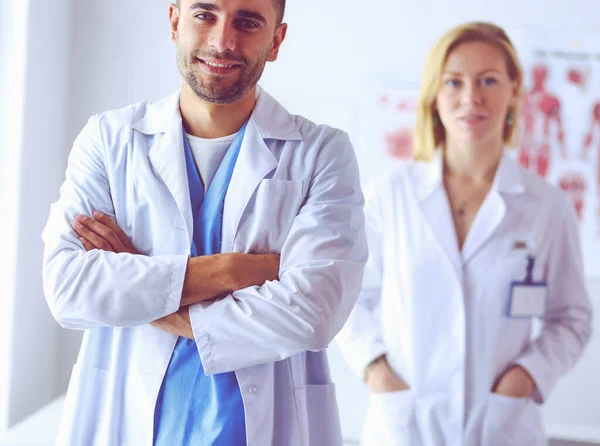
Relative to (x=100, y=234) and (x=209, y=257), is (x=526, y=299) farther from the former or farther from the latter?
(x=100, y=234)

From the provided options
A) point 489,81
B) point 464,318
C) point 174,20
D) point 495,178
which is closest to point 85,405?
point 174,20

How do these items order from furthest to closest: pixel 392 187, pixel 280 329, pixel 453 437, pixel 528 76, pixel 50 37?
pixel 528 76, pixel 50 37, pixel 392 187, pixel 453 437, pixel 280 329

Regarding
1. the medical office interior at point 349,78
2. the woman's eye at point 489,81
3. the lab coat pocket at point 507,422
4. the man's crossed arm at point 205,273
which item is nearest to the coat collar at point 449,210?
the woman's eye at point 489,81

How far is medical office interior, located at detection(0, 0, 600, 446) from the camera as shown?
302cm

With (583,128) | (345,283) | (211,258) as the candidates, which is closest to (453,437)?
(345,283)

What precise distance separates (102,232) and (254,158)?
33 cm

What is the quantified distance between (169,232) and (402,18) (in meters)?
2.06

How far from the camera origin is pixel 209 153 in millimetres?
1469

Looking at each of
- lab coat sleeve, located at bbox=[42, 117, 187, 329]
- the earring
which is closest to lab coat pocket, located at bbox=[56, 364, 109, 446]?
lab coat sleeve, located at bbox=[42, 117, 187, 329]

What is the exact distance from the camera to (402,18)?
3.10 metres

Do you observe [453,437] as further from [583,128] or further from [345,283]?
[583,128]

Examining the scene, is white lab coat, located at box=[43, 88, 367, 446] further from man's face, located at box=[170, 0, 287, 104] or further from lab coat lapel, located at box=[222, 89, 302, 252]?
man's face, located at box=[170, 0, 287, 104]

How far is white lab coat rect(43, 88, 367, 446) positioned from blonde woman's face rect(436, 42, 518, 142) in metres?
0.72

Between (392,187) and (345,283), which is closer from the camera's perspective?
(345,283)
